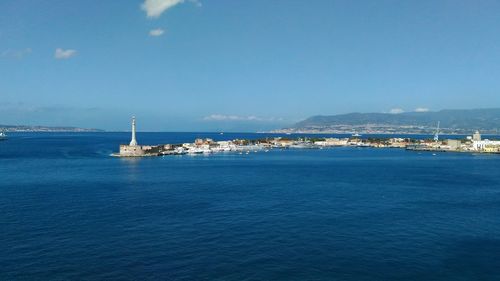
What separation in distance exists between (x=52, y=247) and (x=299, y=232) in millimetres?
14312

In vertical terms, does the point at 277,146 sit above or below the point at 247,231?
above

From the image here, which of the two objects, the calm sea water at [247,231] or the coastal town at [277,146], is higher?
the coastal town at [277,146]

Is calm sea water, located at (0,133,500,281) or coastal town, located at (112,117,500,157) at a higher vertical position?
coastal town, located at (112,117,500,157)

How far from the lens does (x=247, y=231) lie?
2756 cm

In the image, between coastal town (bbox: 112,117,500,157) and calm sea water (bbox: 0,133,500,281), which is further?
coastal town (bbox: 112,117,500,157)

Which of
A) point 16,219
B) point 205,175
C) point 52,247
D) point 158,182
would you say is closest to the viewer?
point 52,247

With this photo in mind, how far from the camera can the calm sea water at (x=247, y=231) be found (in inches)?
818

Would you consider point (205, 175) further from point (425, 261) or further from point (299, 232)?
point (425, 261)

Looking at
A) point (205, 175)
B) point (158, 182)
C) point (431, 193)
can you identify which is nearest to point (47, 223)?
point (158, 182)

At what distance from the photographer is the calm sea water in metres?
20.8

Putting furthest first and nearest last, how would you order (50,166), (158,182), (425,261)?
1. (50,166)
2. (158,182)
3. (425,261)

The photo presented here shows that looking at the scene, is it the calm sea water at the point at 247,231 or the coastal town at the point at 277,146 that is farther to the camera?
the coastal town at the point at 277,146

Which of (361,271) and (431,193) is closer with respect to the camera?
(361,271)

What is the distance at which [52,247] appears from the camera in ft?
77.9
